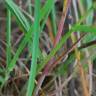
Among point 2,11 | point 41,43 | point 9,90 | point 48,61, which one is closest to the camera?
point 48,61

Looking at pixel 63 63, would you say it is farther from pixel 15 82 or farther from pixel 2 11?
pixel 2 11

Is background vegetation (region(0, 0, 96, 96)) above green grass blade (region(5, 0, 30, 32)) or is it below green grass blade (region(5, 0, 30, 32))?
below

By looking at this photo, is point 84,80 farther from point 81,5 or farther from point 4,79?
point 81,5

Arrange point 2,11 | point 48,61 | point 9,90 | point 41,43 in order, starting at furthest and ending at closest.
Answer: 1. point 2,11
2. point 41,43
3. point 9,90
4. point 48,61

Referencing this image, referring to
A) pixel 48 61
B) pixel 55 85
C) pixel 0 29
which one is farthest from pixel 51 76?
pixel 0 29

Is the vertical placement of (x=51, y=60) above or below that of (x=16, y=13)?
below

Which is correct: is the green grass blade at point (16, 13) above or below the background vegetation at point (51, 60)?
above

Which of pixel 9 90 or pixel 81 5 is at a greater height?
pixel 81 5

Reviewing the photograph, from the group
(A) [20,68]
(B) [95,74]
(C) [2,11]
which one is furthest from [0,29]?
(B) [95,74]

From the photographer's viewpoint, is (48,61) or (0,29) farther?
(0,29)
